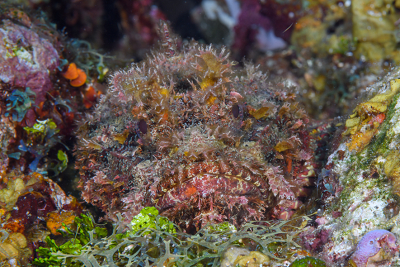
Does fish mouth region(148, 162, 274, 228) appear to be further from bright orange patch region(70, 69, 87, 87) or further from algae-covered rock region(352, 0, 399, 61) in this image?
algae-covered rock region(352, 0, 399, 61)

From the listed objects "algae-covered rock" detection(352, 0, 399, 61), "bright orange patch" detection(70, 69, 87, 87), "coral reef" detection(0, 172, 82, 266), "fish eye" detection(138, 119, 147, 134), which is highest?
"algae-covered rock" detection(352, 0, 399, 61)

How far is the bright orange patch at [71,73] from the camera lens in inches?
170

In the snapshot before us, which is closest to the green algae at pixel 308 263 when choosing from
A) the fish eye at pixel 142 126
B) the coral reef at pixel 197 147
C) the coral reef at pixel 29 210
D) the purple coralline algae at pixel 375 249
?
the purple coralline algae at pixel 375 249

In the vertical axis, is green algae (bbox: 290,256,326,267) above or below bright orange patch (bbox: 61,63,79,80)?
above

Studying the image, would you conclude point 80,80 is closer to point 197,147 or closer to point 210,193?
point 197,147

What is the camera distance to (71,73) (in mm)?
4340


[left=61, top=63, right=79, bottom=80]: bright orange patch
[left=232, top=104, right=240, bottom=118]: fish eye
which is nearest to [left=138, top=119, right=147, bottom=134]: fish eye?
[left=232, top=104, right=240, bottom=118]: fish eye

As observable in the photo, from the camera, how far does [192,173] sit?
7.68 feet

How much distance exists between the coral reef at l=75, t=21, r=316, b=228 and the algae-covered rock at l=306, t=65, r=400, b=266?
1.21ft

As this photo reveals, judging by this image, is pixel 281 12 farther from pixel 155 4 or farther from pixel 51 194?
pixel 51 194

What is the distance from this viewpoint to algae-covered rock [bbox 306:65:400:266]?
2.06 m

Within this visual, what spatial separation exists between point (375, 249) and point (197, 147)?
4.72 ft

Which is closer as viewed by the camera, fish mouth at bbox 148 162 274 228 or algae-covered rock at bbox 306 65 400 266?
algae-covered rock at bbox 306 65 400 266

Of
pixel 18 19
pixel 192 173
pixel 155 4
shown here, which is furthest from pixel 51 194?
pixel 155 4
